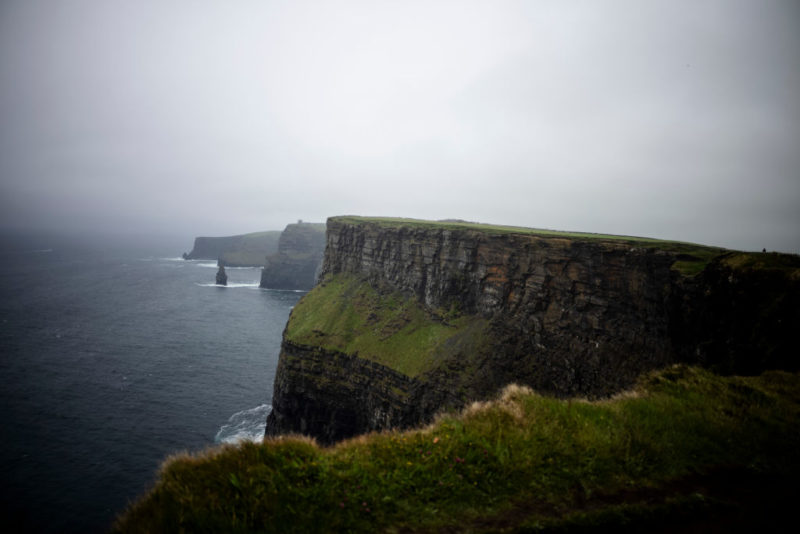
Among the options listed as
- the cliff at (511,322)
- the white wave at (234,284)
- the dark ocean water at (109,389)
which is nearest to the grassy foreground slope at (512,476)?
the cliff at (511,322)

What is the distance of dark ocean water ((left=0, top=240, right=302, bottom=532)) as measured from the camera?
32562 mm

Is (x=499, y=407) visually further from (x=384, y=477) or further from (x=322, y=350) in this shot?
(x=322, y=350)

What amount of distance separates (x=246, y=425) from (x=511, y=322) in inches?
1437

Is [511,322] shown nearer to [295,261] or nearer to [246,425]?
[246,425]

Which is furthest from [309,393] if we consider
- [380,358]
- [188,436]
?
[188,436]

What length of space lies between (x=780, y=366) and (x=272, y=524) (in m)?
21.0

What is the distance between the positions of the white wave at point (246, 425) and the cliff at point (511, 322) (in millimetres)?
2428

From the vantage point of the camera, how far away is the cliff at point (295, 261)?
157 metres

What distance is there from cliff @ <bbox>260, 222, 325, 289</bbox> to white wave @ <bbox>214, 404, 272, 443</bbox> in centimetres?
10529

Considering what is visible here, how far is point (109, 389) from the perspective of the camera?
169 ft

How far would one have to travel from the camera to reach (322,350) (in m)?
45.6

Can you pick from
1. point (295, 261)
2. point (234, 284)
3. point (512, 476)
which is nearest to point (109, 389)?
point (512, 476)

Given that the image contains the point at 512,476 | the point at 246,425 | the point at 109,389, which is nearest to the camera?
the point at 512,476

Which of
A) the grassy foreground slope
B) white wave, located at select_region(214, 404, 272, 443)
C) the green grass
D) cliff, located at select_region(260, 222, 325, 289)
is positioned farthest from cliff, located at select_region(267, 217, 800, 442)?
cliff, located at select_region(260, 222, 325, 289)
